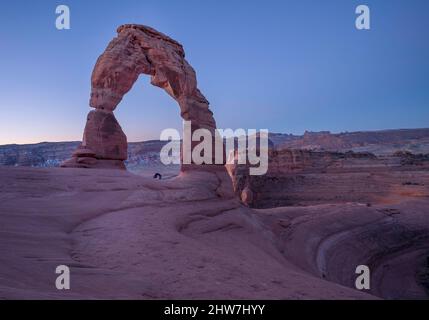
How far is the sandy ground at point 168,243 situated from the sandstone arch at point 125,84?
1.91m

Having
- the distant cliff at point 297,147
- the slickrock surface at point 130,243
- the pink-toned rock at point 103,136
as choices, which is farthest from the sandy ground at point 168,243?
the distant cliff at point 297,147

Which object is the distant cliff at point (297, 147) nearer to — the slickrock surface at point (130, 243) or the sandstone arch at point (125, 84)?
the sandstone arch at point (125, 84)

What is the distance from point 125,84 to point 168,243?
23.4 ft

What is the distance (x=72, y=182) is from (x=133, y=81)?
4.92 metres

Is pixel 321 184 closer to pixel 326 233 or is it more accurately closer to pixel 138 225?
pixel 326 233

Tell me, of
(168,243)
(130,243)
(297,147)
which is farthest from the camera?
(297,147)

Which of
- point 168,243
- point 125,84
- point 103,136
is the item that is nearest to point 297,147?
point 125,84

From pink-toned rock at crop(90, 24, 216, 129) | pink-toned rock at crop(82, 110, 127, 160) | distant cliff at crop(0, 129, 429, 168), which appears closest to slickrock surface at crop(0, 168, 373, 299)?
pink-toned rock at crop(82, 110, 127, 160)

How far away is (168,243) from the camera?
550cm

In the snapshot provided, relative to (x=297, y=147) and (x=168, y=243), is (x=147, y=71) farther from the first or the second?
(x=297, y=147)

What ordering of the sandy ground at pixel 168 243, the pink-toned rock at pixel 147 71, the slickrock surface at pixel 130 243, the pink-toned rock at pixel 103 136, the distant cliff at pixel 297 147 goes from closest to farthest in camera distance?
the slickrock surface at pixel 130 243
the sandy ground at pixel 168 243
the pink-toned rock at pixel 103 136
the pink-toned rock at pixel 147 71
the distant cliff at pixel 297 147

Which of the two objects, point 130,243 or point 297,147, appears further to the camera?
point 297,147

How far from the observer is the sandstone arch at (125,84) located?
1043cm
